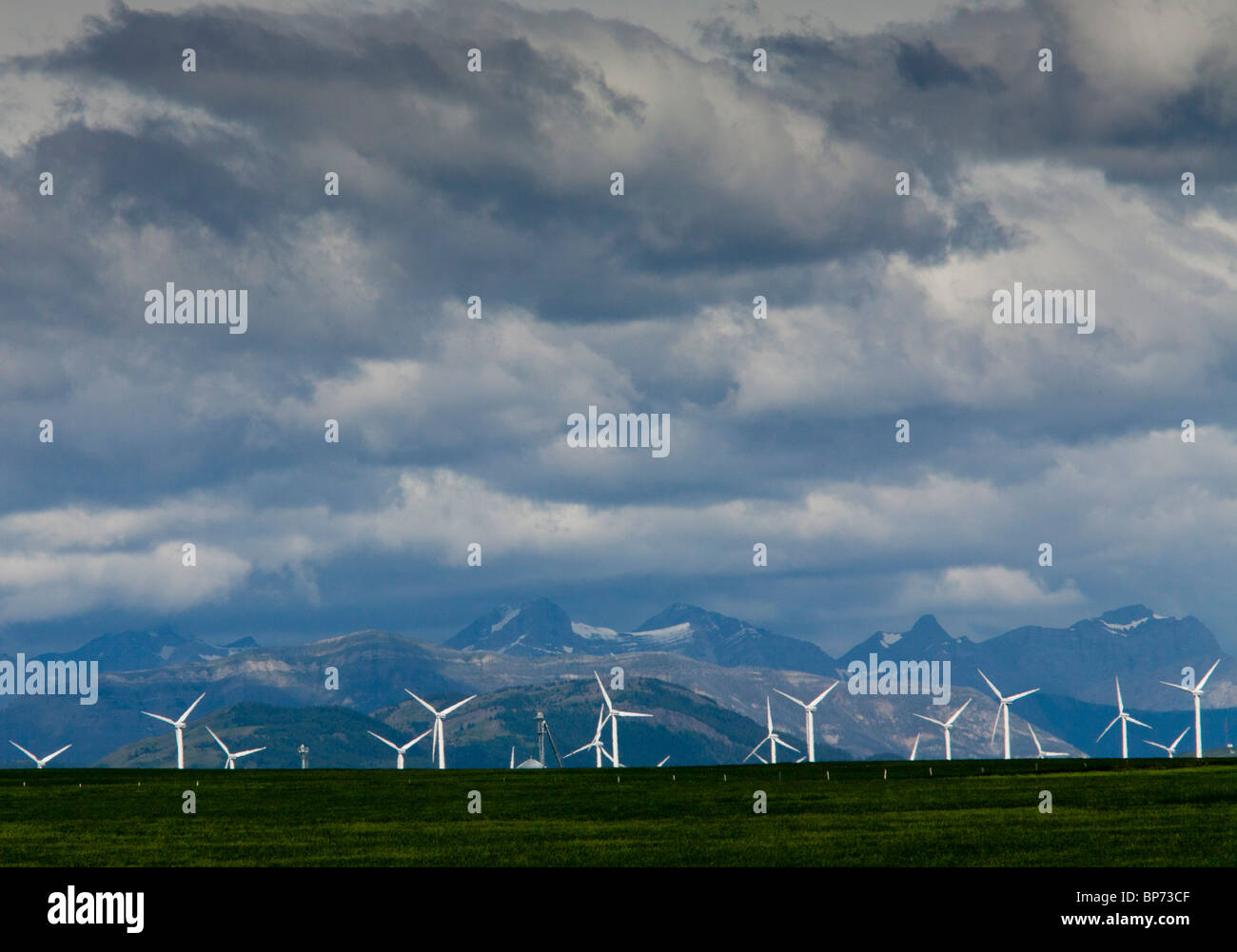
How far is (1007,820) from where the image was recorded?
93.9 meters

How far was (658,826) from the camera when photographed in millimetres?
98625

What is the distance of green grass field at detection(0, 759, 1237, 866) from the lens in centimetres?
7356

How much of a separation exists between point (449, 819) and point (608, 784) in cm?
7102

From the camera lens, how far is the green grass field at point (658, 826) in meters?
73.6
